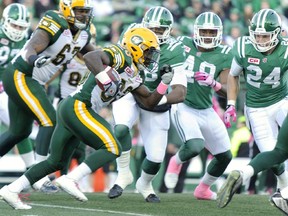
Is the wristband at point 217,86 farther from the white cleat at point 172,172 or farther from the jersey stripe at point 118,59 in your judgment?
the jersey stripe at point 118,59

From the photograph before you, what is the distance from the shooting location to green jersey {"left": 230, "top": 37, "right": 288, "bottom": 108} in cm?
846

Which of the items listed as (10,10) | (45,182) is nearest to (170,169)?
(45,182)

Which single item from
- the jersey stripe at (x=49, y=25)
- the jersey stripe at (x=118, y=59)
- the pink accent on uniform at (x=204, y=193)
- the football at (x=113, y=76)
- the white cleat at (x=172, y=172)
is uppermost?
the jersey stripe at (x=49, y=25)

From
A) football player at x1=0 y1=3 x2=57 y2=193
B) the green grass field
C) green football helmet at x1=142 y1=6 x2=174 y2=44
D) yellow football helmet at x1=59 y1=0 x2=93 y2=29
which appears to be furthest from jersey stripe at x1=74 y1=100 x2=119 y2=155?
football player at x1=0 y1=3 x2=57 y2=193

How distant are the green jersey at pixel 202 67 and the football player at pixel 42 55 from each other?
3.33ft

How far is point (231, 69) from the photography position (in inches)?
343

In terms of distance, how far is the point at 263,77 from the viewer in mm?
8539

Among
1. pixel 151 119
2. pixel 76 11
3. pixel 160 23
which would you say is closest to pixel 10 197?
pixel 151 119

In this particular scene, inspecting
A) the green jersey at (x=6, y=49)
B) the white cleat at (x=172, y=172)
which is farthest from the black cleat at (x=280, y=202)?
the green jersey at (x=6, y=49)

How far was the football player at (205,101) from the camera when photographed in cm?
902

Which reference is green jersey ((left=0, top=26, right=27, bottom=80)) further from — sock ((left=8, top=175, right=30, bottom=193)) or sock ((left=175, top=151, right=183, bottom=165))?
sock ((left=8, top=175, right=30, bottom=193))

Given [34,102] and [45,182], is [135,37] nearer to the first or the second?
[34,102]

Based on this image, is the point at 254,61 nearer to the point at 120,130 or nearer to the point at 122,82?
the point at 120,130

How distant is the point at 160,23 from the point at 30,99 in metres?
1.41
